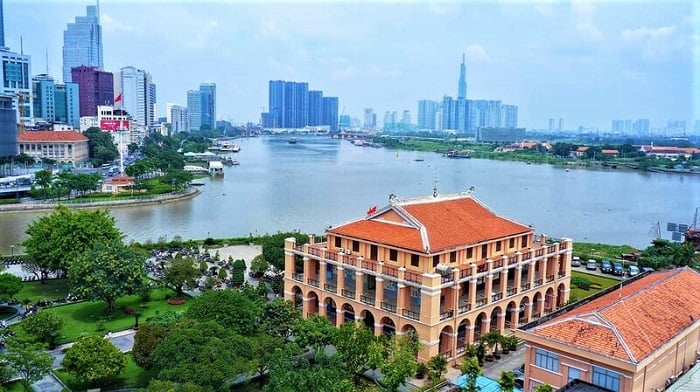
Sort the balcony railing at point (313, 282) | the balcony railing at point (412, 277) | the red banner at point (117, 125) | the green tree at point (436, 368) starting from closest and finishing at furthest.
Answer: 1. the green tree at point (436, 368)
2. the balcony railing at point (412, 277)
3. the balcony railing at point (313, 282)
4. the red banner at point (117, 125)

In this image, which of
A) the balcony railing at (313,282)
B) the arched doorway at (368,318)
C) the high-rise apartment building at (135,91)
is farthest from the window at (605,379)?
the high-rise apartment building at (135,91)

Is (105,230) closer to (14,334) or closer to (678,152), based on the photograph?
(14,334)

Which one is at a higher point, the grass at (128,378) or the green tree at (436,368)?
the green tree at (436,368)

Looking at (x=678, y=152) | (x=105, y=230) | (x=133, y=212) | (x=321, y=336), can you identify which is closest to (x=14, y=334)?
(x=105, y=230)

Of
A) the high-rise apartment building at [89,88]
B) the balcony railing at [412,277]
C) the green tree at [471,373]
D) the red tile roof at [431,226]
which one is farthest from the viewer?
the high-rise apartment building at [89,88]

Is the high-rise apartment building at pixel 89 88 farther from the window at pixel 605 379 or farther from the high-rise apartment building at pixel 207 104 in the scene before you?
the window at pixel 605 379
